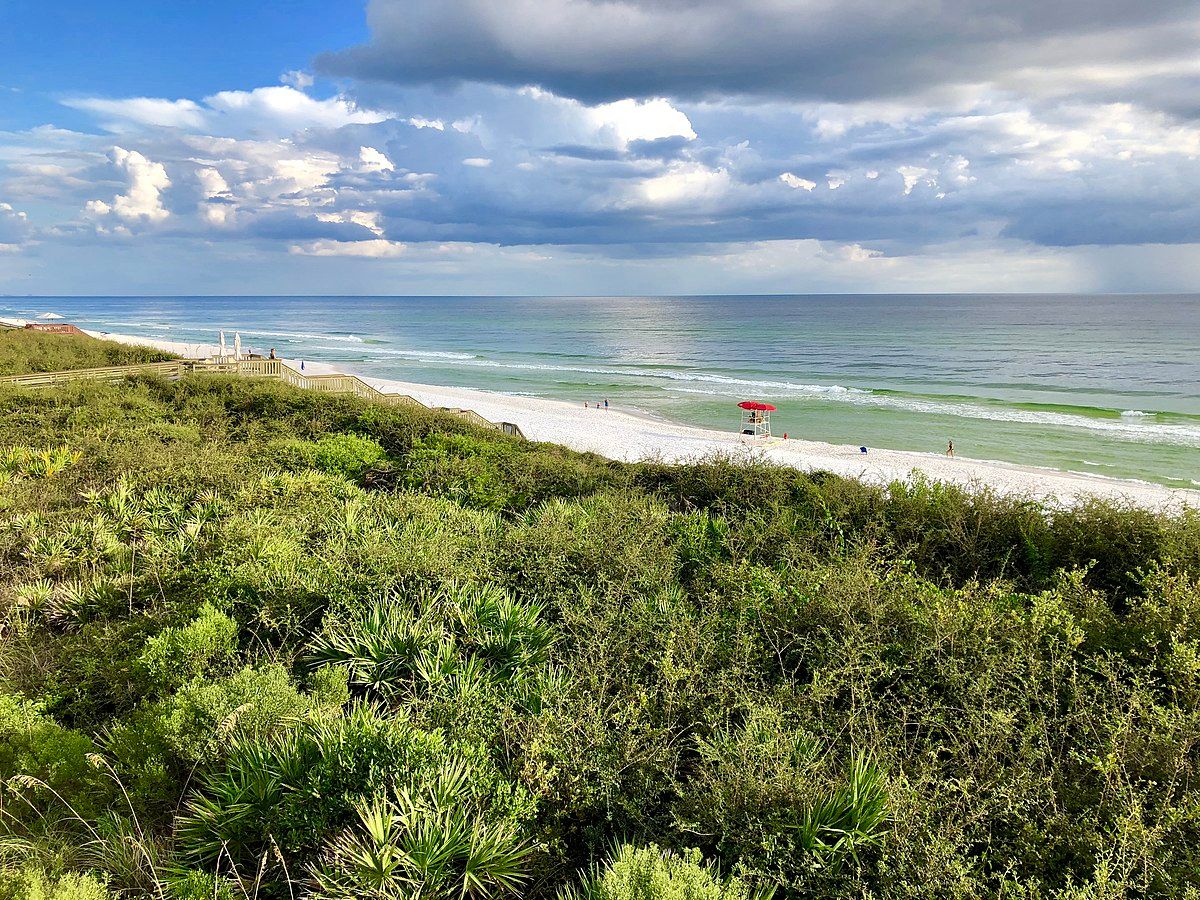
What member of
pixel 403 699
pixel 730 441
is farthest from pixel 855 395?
pixel 403 699

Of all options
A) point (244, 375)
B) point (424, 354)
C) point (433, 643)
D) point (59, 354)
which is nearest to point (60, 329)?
point (59, 354)

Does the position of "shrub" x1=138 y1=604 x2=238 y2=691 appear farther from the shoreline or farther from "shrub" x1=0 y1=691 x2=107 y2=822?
the shoreline

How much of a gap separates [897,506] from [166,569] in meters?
9.70

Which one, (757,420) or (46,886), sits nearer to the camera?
(46,886)

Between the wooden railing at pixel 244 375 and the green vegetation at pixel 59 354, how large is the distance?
4.79 feet

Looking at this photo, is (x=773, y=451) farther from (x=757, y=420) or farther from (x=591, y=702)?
(x=591, y=702)

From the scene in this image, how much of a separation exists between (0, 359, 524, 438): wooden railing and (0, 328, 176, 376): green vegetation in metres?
1.46

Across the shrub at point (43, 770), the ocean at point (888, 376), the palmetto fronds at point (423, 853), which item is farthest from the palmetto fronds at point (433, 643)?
the ocean at point (888, 376)

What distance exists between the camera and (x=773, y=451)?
31.6 meters

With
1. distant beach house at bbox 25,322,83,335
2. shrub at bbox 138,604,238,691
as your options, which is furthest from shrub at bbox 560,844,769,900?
distant beach house at bbox 25,322,83,335

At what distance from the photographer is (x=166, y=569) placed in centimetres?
814

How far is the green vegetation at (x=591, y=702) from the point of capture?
13.7ft

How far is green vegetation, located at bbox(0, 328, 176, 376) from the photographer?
2186 centimetres

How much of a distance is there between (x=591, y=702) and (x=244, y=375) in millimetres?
21220
